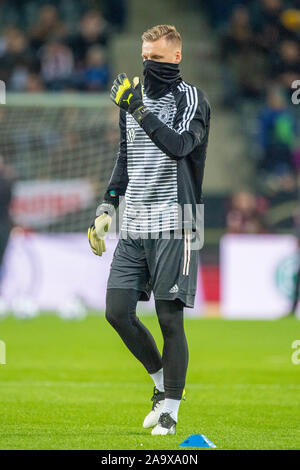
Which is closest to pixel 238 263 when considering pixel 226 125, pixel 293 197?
pixel 293 197

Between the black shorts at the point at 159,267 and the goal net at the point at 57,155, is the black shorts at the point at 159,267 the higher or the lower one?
the higher one

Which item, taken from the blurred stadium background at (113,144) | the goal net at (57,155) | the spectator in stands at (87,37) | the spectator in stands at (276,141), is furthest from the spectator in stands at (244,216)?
the spectator in stands at (87,37)

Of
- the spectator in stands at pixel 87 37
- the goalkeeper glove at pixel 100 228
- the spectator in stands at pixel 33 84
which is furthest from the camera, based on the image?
the spectator in stands at pixel 87 37

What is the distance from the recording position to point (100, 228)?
20.0 feet

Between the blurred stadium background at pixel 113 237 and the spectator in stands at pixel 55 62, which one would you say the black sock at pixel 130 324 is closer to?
the blurred stadium background at pixel 113 237

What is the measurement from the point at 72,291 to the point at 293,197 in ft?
13.7

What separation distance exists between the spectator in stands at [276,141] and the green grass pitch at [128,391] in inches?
229

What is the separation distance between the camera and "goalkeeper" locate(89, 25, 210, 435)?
575cm

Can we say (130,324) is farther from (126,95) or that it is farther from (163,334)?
(126,95)

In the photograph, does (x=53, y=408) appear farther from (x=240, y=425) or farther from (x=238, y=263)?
(x=238, y=263)

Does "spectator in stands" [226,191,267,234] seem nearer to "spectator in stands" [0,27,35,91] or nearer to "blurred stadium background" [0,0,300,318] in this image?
"blurred stadium background" [0,0,300,318]

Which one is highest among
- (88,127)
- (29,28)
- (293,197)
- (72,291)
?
(29,28)

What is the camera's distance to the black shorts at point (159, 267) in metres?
5.77

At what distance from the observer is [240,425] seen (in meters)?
6.23
